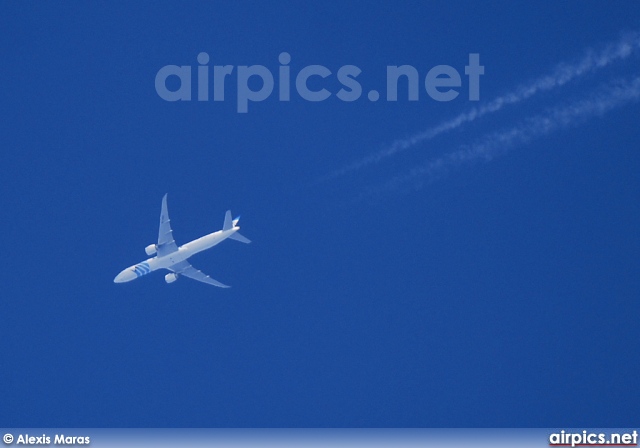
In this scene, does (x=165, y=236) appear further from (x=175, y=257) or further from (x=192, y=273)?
(x=192, y=273)

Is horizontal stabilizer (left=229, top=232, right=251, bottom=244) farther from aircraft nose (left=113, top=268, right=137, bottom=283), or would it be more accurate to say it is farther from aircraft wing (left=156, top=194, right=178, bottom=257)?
aircraft nose (left=113, top=268, right=137, bottom=283)

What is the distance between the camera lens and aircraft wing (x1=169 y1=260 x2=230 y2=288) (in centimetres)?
5325

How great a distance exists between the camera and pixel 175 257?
51469 mm

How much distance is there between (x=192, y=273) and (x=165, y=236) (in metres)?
2.99

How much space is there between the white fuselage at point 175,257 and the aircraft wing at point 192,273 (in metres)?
0.96

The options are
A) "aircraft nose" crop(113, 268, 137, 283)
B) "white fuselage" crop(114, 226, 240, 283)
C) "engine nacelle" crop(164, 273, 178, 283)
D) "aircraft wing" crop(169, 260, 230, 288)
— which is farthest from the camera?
"aircraft wing" crop(169, 260, 230, 288)

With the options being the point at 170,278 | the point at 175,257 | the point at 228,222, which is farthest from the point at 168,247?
the point at 228,222

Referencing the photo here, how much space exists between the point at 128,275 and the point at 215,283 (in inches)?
160

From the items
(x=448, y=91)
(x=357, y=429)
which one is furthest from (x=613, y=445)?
(x=448, y=91)

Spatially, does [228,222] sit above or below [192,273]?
above

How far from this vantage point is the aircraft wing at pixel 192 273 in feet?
175

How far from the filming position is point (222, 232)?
50719mm

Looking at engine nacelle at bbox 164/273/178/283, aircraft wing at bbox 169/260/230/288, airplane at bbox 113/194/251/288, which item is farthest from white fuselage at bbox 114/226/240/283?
aircraft wing at bbox 169/260/230/288

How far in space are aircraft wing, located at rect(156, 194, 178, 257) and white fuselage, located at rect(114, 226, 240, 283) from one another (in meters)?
0.22
